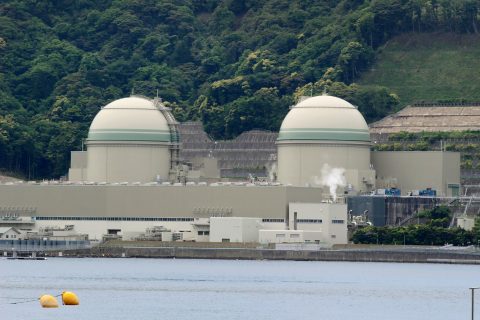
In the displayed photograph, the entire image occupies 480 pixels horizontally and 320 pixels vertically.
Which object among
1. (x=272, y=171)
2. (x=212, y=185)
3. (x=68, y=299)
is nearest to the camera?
(x=68, y=299)

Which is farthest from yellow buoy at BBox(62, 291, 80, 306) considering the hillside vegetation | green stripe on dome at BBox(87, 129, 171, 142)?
the hillside vegetation

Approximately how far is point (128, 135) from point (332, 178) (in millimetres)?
14577

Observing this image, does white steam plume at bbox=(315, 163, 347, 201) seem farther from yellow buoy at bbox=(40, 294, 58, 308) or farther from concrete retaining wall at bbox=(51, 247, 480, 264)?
yellow buoy at bbox=(40, 294, 58, 308)

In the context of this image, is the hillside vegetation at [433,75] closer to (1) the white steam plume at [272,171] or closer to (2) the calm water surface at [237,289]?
(1) the white steam plume at [272,171]

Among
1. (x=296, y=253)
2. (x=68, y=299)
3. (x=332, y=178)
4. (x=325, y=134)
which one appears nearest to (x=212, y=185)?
(x=332, y=178)

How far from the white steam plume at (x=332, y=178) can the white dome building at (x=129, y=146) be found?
11203 millimetres

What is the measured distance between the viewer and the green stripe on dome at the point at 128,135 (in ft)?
566

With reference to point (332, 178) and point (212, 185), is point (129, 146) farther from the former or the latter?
point (332, 178)

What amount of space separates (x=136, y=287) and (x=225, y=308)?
1343 cm

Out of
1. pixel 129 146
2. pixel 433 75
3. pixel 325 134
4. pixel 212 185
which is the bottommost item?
pixel 212 185

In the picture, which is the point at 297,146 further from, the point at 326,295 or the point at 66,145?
the point at 326,295

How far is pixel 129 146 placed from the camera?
173m

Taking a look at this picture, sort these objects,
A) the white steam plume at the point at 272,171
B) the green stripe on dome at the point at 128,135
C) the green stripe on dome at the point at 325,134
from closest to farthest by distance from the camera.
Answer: the green stripe on dome at the point at 325,134 < the green stripe on dome at the point at 128,135 < the white steam plume at the point at 272,171

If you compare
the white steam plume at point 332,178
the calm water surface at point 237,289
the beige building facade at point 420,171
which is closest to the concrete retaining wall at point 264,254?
the calm water surface at point 237,289
